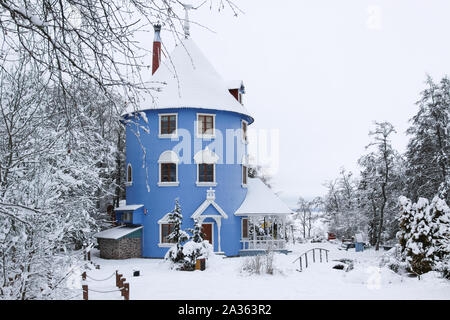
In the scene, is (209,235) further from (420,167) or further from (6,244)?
(6,244)

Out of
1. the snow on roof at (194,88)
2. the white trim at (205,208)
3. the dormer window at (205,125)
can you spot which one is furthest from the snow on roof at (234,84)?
the white trim at (205,208)

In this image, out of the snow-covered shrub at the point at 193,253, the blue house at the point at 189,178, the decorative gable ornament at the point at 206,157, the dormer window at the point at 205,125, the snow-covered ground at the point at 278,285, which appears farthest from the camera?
the dormer window at the point at 205,125

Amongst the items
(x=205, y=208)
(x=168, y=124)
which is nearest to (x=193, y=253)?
(x=205, y=208)

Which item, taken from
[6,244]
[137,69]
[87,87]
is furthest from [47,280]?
[137,69]

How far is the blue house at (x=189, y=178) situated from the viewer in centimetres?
2366

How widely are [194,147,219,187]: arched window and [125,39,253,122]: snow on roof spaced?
2.74m

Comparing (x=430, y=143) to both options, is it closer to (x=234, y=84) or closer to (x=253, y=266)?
(x=234, y=84)

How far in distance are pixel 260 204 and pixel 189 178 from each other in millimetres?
4848

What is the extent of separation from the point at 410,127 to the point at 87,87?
27.2 metres

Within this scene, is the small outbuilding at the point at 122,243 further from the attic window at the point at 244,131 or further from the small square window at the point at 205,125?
the attic window at the point at 244,131

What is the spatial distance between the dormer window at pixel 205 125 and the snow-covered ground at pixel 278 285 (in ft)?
28.8

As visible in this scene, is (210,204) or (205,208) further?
(210,204)

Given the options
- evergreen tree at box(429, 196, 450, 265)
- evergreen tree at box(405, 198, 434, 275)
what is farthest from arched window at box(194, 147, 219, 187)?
evergreen tree at box(429, 196, 450, 265)

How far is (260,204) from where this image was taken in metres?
25.4
